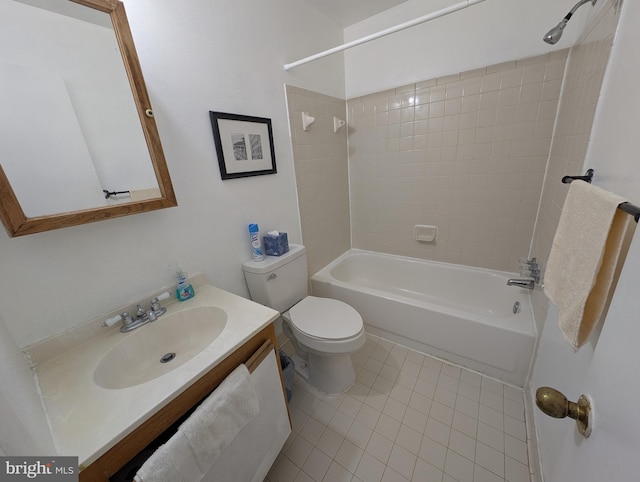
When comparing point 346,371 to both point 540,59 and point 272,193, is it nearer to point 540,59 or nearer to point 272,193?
point 272,193

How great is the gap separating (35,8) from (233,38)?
30.1 inches

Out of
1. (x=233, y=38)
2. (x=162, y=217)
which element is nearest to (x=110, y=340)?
(x=162, y=217)

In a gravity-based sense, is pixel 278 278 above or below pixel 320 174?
below

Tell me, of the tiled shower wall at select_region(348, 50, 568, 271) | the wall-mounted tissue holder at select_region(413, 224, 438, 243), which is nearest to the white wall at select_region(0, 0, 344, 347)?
the tiled shower wall at select_region(348, 50, 568, 271)

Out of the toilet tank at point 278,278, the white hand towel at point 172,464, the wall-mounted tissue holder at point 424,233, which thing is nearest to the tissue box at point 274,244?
the toilet tank at point 278,278

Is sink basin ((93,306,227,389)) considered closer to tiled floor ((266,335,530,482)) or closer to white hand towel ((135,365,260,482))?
white hand towel ((135,365,260,482))

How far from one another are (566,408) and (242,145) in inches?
60.0

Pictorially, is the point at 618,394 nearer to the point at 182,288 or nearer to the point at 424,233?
the point at 182,288

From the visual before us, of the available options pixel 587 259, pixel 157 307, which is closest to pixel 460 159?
pixel 587 259

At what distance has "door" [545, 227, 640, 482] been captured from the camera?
0.96 ft

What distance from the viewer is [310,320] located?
4.83 feet

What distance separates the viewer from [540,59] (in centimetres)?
153

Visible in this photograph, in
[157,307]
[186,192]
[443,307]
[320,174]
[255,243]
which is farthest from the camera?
[320,174]

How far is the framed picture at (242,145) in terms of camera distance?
1.28 meters
